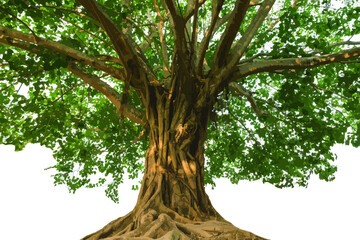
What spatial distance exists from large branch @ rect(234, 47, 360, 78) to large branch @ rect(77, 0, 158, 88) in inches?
70.4

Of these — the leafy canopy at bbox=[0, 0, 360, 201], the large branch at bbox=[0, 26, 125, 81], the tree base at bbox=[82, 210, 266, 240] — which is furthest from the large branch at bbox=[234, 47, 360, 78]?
the tree base at bbox=[82, 210, 266, 240]

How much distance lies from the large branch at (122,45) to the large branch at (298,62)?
179cm

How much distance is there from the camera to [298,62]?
14.3ft

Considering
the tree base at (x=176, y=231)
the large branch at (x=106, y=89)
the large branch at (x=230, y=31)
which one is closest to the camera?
the tree base at (x=176, y=231)

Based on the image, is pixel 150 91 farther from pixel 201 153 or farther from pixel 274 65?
pixel 274 65

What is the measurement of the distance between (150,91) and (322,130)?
425 centimetres

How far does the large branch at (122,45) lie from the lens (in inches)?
138

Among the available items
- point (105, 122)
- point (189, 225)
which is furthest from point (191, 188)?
point (105, 122)

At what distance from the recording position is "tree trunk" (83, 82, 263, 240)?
292cm

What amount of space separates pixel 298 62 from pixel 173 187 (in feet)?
9.79

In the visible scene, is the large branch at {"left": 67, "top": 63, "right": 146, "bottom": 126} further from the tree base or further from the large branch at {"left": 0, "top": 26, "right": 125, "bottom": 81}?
the tree base

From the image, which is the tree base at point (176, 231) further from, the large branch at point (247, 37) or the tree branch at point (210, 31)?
the large branch at point (247, 37)

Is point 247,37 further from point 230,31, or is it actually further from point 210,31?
point 210,31

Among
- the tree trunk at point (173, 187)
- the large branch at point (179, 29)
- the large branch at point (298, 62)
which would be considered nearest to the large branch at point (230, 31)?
the large branch at point (298, 62)
